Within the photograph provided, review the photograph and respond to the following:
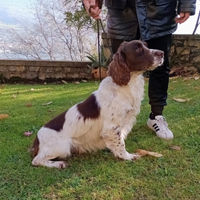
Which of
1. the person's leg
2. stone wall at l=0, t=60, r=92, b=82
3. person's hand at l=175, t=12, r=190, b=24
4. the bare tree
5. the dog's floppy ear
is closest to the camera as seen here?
the dog's floppy ear

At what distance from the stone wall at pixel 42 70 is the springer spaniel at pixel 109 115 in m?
4.73

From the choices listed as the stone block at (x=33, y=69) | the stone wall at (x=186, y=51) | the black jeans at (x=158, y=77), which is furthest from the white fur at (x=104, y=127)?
the stone block at (x=33, y=69)

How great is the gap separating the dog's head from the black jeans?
0.48m

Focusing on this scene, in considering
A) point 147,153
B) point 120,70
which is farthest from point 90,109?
point 147,153

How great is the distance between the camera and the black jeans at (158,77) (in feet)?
10.3

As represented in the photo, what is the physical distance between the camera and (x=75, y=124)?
9.14ft

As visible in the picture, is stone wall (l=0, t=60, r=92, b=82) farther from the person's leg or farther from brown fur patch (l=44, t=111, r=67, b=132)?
brown fur patch (l=44, t=111, r=67, b=132)

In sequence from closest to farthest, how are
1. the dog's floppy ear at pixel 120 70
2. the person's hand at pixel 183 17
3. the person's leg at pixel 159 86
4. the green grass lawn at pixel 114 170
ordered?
the green grass lawn at pixel 114 170 < the dog's floppy ear at pixel 120 70 < the person's hand at pixel 183 17 < the person's leg at pixel 159 86

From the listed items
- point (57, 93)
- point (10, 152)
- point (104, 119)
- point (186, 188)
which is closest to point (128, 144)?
point (104, 119)

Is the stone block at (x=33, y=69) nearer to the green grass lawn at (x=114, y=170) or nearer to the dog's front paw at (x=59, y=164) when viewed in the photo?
the green grass lawn at (x=114, y=170)

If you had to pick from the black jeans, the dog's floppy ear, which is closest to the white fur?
the dog's floppy ear

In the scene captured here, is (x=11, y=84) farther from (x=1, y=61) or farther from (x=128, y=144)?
(x=128, y=144)

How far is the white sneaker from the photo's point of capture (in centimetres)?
314

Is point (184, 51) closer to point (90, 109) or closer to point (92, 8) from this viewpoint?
point (92, 8)
